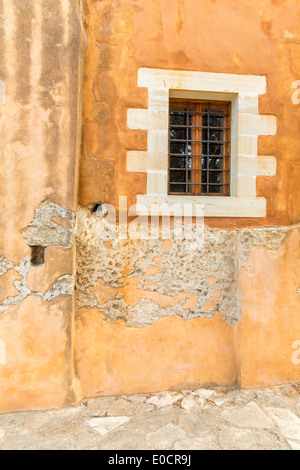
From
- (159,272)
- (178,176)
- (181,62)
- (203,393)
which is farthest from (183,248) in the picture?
(181,62)

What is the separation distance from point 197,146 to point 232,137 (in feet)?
1.12

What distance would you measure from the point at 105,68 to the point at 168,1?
2.76 ft

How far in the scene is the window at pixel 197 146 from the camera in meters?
2.83

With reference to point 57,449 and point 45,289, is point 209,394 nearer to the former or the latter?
point 57,449

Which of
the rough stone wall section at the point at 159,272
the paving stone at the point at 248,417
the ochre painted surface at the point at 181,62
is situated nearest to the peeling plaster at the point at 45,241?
the rough stone wall section at the point at 159,272

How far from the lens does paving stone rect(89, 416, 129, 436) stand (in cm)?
211

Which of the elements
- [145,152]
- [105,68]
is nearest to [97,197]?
[145,152]

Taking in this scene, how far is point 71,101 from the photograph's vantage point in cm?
237

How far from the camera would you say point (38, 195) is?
7.66ft

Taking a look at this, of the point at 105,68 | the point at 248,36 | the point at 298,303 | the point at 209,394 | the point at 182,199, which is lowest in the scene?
the point at 209,394

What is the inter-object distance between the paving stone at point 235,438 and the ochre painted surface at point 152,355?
596mm

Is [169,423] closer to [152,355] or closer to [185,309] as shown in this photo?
[152,355]

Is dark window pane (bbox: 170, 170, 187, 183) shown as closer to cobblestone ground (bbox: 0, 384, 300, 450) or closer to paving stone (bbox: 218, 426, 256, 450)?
cobblestone ground (bbox: 0, 384, 300, 450)

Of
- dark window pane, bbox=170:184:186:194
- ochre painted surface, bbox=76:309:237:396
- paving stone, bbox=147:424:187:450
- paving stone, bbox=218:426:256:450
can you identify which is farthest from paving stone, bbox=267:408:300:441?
dark window pane, bbox=170:184:186:194
